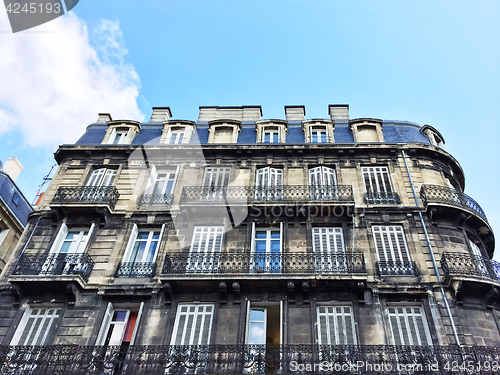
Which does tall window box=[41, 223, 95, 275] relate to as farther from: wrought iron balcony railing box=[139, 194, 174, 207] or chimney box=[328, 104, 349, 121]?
chimney box=[328, 104, 349, 121]

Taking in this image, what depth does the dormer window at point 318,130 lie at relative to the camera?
16.8 metres

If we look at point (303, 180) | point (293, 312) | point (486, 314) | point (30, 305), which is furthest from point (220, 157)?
point (486, 314)

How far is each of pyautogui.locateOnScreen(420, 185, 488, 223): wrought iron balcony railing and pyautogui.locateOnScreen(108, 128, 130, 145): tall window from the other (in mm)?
12119

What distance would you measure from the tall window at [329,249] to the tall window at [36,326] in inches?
314

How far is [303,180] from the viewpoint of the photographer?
1521cm

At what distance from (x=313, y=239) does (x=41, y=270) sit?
8680mm

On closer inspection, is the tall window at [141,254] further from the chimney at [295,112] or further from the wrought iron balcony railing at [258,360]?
the chimney at [295,112]

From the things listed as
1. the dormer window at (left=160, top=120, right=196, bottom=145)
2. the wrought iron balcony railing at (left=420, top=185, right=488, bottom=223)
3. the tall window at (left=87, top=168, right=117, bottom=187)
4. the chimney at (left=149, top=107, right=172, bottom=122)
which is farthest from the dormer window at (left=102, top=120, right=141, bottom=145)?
the wrought iron balcony railing at (left=420, top=185, right=488, bottom=223)

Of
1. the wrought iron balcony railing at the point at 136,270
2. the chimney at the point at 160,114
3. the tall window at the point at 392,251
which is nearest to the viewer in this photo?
the tall window at the point at 392,251

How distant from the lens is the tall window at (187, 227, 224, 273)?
12398mm

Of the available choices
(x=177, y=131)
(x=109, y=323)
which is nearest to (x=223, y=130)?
(x=177, y=131)

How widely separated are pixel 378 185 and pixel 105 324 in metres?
10.3

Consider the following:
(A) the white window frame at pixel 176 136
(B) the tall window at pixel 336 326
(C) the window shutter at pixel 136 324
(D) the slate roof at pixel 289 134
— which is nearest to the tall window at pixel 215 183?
(D) the slate roof at pixel 289 134

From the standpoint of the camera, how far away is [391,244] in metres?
13.0
